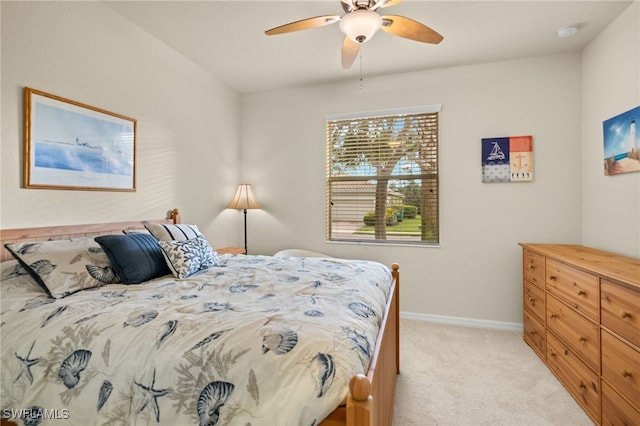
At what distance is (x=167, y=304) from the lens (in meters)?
1.40

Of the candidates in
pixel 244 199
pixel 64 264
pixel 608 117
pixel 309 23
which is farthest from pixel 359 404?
pixel 244 199

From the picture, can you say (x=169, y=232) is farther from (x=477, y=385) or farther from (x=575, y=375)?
(x=575, y=375)

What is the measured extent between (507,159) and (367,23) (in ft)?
7.04

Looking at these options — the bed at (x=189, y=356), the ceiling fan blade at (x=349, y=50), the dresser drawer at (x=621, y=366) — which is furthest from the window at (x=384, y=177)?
the bed at (x=189, y=356)

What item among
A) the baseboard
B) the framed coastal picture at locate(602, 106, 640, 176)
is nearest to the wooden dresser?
the baseboard

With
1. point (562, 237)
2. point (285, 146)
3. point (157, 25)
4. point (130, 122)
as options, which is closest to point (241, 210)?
point (285, 146)

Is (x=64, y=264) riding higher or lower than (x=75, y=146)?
lower

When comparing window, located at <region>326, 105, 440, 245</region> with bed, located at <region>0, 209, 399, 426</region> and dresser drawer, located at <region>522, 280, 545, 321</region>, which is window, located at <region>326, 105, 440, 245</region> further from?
bed, located at <region>0, 209, 399, 426</region>

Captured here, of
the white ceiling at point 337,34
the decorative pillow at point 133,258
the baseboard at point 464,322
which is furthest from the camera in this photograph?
the baseboard at point 464,322

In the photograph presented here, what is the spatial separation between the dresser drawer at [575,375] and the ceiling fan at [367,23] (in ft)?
7.38

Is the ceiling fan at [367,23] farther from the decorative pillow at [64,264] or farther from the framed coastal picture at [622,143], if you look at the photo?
the decorative pillow at [64,264]

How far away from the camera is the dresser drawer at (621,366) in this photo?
4.90 ft

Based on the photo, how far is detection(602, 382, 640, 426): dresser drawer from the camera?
1502 millimetres

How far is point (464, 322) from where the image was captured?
3.27 m
